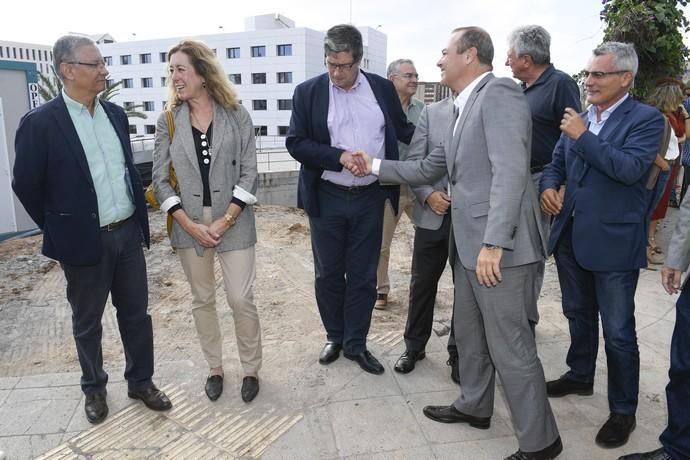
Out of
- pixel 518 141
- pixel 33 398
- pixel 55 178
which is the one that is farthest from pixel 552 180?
pixel 33 398

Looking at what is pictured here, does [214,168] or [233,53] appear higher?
[233,53]

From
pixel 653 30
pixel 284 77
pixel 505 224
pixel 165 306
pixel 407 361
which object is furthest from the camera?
pixel 284 77

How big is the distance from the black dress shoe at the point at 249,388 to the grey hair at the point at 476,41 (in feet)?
7.48

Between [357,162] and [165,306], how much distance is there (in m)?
3.20

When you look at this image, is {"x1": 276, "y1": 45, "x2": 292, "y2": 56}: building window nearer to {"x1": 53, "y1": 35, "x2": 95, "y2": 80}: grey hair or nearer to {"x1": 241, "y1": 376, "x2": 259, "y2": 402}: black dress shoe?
{"x1": 53, "y1": 35, "x2": 95, "y2": 80}: grey hair

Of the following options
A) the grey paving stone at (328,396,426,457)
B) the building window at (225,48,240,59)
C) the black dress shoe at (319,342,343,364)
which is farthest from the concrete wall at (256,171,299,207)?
the building window at (225,48,240,59)

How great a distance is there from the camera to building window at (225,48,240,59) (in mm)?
46191

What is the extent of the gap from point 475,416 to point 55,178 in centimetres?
262

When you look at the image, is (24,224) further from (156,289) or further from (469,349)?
(469,349)

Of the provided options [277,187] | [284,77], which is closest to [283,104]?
[284,77]

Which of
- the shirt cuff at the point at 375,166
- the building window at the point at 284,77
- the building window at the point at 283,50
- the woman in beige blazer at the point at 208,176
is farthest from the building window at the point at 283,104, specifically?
the shirt cuff at the point at 375,166

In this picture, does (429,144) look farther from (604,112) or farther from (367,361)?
(367,361)

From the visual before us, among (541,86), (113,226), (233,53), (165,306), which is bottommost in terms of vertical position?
(165,306)

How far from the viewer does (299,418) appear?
113 inches
